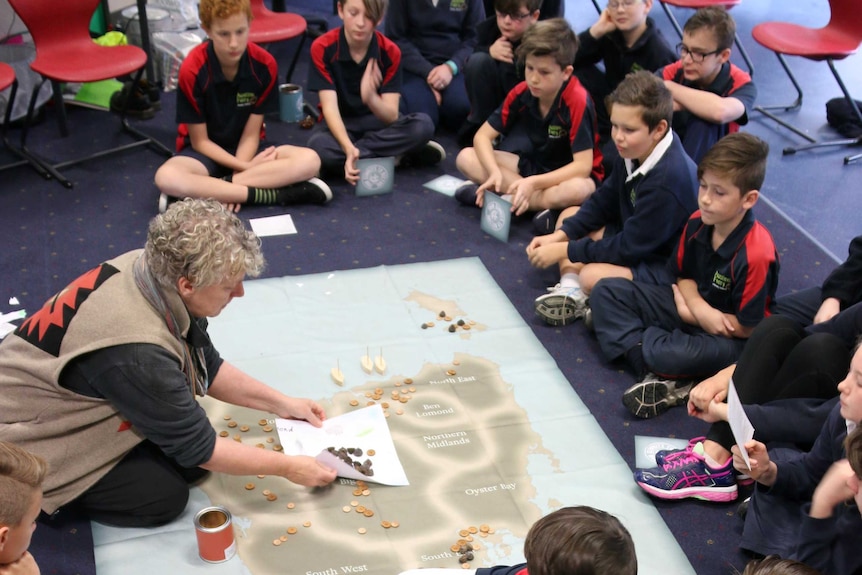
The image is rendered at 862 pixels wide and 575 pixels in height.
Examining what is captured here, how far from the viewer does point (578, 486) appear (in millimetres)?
2633

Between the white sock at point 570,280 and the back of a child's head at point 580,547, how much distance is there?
1.92 m

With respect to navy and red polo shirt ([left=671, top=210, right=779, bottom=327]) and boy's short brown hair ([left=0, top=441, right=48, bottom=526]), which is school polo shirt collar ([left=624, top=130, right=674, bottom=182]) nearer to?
navy and red polo shirt ([left=671, top=210, right=779, bottom=327])

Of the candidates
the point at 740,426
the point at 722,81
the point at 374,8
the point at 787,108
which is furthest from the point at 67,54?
the point at 787,108

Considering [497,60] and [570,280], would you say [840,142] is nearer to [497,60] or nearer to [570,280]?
[497,60]

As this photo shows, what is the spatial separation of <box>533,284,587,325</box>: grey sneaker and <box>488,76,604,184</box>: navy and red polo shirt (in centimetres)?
85

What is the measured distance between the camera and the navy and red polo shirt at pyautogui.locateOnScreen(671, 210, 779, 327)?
114 inches

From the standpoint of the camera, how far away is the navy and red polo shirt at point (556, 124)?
391 centimetres

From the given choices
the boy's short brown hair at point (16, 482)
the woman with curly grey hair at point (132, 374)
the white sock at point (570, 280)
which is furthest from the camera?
the white sock at point (570, 280)

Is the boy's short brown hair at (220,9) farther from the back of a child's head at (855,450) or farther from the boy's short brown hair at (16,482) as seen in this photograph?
the back of a child's head at (855,450)

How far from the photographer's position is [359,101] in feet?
14.5

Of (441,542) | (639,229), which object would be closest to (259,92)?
(639,229)

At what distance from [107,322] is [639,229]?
1.92 m

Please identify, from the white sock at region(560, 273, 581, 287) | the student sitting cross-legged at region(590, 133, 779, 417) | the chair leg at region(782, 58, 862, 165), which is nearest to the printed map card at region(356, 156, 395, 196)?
the white sock at region(560, 273, 581, 287)

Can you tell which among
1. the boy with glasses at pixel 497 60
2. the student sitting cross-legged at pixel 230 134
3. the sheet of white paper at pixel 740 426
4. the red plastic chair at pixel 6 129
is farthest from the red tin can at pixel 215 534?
the boy with glasses at pixel 497 60
